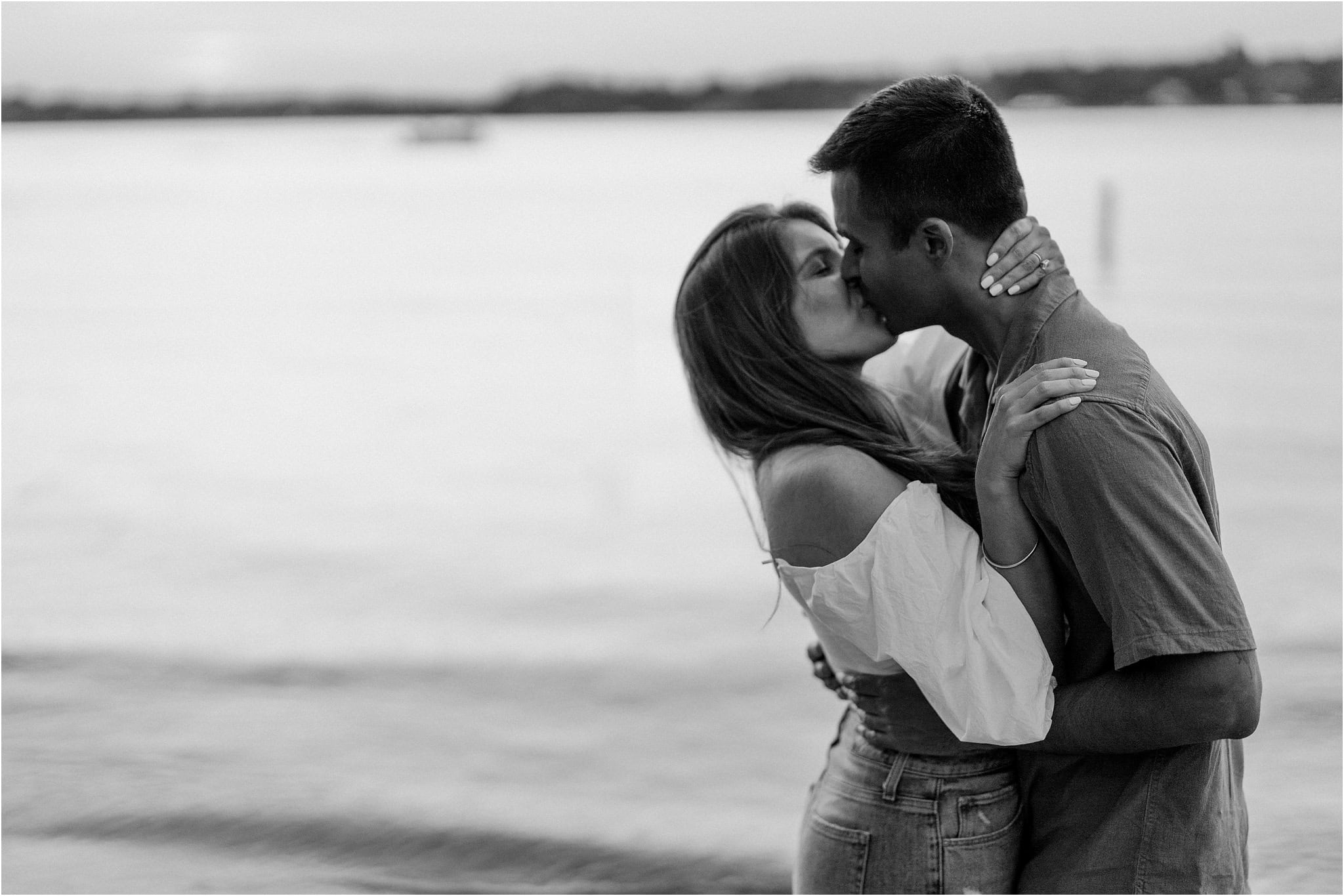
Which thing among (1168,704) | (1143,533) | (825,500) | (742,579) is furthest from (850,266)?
(742,579)

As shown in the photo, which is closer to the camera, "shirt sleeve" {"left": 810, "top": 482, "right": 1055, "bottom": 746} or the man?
the man

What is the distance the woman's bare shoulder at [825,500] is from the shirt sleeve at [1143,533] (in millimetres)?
345

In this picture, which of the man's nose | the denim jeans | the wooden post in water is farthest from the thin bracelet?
the wooden post in water

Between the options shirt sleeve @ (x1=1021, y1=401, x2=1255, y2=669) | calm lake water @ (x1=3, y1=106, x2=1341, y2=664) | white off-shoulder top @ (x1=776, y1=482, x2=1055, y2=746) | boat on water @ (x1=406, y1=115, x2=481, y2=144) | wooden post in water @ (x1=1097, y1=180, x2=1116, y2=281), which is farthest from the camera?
boat on water @ (x1=406, y1=115, x2=481, y2=144)

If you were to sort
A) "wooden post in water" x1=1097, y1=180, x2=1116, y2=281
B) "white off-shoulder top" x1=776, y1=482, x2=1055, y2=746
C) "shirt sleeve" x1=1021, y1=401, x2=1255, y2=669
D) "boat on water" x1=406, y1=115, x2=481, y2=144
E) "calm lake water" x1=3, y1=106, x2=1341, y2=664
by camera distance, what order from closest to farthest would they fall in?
"shirt sleeve" x1=1021, y1=401, x2=1255, y2=669
"white off-shoulder top" x1=776, y1=482, x2=1055, y2=746
"calm lake water" x1=3, y1=106, x2=1341, y2=664
"wooden post in water" x1=1097, y1=180, x2=1116, y2=281
"boat on water" x1=406, y1=115, x2=481, y2=144

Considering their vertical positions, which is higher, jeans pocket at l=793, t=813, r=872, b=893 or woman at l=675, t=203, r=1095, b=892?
woman at l=675, t=203, r=1095, b=892

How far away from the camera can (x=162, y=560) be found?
7.23 m

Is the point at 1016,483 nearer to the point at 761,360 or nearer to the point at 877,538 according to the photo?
the point at 877,538

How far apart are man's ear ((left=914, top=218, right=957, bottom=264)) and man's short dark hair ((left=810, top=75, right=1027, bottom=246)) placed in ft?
0.04

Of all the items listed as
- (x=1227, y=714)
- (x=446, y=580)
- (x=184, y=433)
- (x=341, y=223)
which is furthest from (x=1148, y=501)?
(x=341, y=223)

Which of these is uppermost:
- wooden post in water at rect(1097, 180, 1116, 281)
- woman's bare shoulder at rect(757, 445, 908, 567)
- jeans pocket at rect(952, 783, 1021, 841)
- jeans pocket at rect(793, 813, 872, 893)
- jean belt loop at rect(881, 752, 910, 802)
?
Answer: wooden post in water at rect(1097, 180, 1116, 281)

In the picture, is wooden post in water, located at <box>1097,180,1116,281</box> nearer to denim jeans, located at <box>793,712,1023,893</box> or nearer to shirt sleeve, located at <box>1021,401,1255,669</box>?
denim jeans, located at <box>793,712,1023,893</box>

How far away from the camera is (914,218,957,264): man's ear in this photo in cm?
196

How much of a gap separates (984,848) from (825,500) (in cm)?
63
